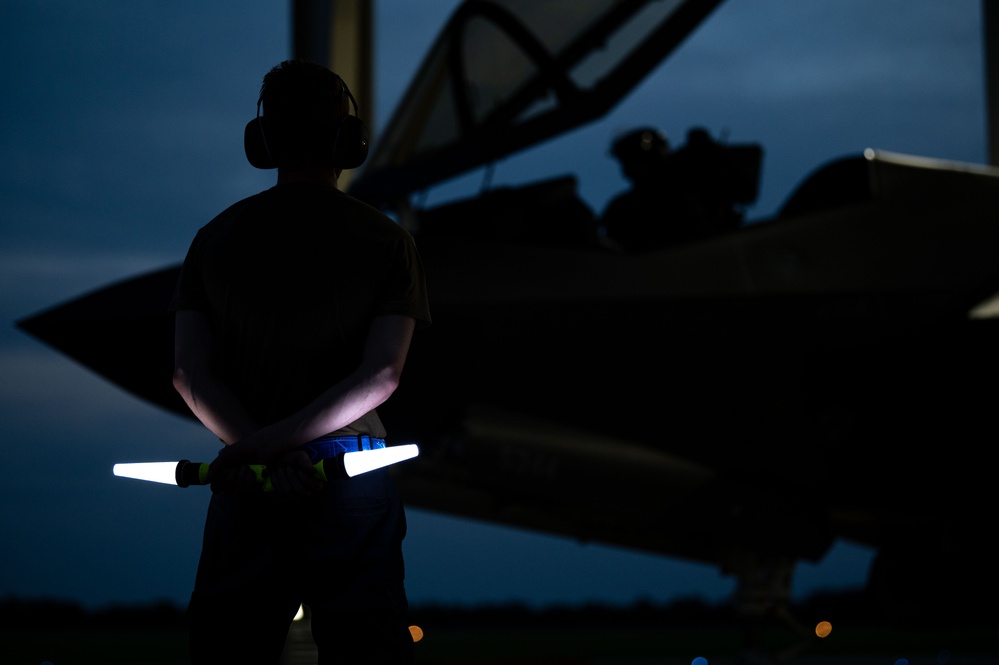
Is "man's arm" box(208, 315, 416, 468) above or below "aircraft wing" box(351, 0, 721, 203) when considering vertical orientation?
below

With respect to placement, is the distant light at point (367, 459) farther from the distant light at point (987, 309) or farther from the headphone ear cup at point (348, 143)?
the distant light at point (987, 309)

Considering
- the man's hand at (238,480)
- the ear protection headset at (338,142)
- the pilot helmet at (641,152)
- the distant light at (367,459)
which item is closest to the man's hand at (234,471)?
the man's hand at (238,480)

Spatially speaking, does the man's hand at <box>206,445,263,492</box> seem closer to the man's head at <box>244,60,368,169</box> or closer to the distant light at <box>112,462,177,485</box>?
the distant light at <box>112,462,177,485</box>

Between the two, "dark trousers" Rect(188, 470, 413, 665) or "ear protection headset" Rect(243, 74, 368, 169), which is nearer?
"dark trousers" Rect(188, 470, 413, 665)

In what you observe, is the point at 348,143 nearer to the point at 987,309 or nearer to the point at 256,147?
the point at 256,147

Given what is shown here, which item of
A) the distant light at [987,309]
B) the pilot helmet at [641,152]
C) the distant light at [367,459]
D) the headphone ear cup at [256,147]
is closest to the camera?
the distant light at [367,459]

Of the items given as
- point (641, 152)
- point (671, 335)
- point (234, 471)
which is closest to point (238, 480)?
point (234, 471)

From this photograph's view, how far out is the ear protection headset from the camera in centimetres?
150

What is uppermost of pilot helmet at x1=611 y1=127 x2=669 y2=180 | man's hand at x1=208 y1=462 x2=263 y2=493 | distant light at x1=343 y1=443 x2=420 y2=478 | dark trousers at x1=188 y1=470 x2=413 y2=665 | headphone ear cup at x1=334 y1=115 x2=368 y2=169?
pilot helmet at x1=611 y1=127 x2=669 y2=180

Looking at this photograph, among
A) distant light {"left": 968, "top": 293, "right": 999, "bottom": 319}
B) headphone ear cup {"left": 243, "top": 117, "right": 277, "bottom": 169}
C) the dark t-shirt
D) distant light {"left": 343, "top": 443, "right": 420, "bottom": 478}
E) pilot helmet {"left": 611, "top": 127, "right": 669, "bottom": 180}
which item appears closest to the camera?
distant light {"left": 343, "top": 443, "right": 420, "bottom": 478}

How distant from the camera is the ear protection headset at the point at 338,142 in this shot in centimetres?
150

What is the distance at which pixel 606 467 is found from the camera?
4359 mm

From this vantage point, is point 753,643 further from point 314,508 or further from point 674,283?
point 314,508

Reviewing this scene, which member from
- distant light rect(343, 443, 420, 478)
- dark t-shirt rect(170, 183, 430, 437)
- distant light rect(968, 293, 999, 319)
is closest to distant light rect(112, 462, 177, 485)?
dark t-shirt rect(170, 183, 430, 437)
